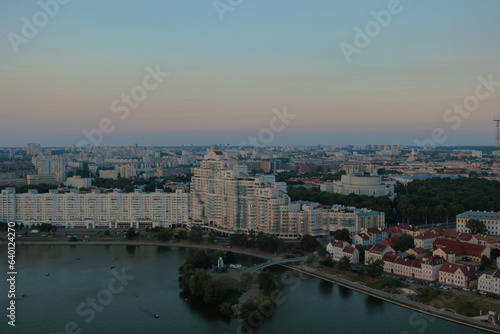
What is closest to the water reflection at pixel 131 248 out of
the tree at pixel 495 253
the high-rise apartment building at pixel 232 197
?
the high-rise apartment building at pixel 232 197

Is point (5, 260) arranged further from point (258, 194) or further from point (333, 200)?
point (333, 200)

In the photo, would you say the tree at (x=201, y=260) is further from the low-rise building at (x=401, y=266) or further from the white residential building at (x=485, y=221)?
the white residential building at (x=485, y=221)

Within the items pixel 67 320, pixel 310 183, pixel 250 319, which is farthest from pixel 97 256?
pixel 310 183

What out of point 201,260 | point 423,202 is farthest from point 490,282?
point 423,202

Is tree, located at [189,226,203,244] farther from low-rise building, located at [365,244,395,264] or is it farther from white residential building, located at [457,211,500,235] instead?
white residential building, located at [457,211,500,235]

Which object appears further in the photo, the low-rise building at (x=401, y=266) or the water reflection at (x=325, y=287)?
the low-rise building at (x=401, y=266)

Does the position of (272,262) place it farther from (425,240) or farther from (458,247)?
(458,247)
